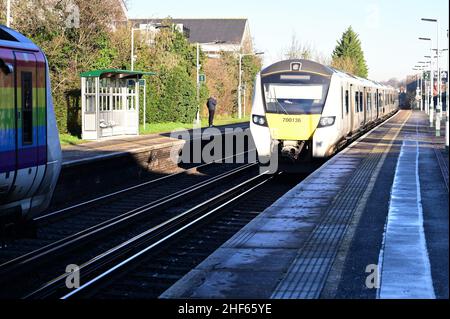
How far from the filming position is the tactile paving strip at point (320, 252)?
23.2 feet

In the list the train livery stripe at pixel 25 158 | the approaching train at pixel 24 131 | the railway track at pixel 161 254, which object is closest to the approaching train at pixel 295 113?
the railway track at pixel 161 254

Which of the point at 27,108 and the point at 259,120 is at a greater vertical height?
the point at 27,108

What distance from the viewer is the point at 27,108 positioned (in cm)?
1004

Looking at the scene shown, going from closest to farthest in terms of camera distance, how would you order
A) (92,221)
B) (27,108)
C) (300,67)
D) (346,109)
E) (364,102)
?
(27,108) < (92,221) < (300,67) < (346,109) < (364,102)

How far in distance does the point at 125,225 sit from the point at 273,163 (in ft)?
22.3

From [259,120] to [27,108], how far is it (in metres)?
9.78

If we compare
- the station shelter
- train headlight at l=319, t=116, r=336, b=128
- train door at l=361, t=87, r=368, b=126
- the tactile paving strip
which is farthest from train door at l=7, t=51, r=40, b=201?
train door at l=361, t=87, r=368, b=126

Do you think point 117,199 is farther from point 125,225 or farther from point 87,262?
point 87,262

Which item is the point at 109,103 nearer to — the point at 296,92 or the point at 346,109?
the point at 346,109

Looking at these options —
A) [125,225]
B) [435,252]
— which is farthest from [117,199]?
[435,252]

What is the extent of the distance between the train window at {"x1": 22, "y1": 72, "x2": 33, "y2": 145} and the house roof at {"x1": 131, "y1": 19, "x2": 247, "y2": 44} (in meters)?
97.9

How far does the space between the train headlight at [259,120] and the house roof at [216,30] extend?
8883 cm

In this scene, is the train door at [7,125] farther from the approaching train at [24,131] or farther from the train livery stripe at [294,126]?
the train livery stripe at [294,126]

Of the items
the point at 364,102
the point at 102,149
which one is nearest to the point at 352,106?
the point at 364,102
